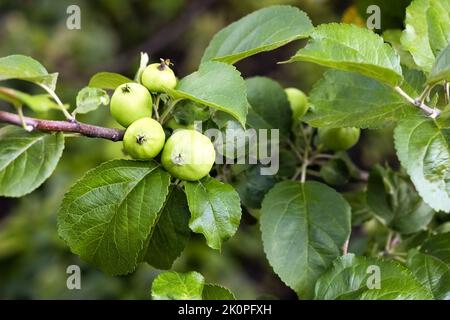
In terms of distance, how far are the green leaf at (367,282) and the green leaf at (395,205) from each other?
0.24m

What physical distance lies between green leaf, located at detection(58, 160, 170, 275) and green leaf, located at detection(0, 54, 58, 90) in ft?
0.40

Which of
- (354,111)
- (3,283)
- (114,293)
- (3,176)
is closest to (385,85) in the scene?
(354,111)

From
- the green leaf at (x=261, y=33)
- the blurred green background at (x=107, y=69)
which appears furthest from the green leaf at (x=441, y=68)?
the blurred green background at (x=107, y=69)

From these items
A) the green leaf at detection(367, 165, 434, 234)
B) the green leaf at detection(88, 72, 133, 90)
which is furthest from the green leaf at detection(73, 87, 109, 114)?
the green leaf at detection(367, 165, 434, 234)

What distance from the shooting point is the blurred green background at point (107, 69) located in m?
1.81

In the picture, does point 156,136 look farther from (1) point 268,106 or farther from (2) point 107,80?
(1) point 268,106

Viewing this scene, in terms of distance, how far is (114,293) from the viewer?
1.70 meters

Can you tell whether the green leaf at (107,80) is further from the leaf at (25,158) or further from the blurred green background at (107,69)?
the blurred green background at (107,69)

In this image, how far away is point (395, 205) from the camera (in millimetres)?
1010

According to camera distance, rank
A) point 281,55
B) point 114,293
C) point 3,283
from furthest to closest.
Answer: point 281,55 < point 3,283 < point 114,293

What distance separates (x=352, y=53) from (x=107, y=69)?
6.34ft

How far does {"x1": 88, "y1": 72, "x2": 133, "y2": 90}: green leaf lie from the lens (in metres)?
0.81
